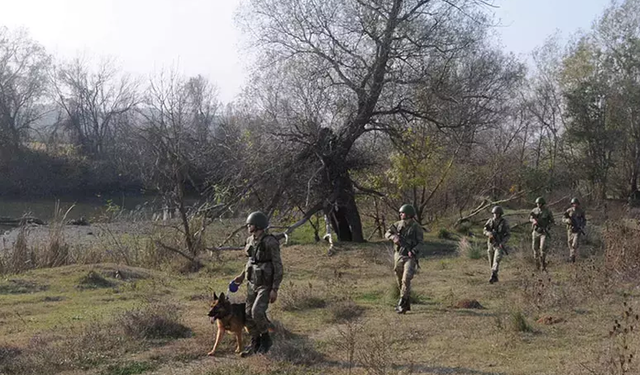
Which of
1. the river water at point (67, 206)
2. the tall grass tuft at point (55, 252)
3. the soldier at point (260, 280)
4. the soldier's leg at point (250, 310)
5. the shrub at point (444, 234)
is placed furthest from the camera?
the river water at point (67, 206)

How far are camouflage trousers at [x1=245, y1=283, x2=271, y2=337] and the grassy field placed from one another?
0.36m

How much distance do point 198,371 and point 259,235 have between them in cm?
184

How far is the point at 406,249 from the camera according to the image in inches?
404

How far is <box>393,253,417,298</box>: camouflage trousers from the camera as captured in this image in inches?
397

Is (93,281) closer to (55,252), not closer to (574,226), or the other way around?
(55,252)

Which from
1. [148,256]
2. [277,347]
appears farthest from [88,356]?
[148,256]

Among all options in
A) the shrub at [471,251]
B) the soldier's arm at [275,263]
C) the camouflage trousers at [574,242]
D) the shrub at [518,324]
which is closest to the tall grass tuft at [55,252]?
the soldier's arm at [275,263]

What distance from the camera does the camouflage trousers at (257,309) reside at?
7512mm

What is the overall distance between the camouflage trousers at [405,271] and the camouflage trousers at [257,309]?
3.22 m

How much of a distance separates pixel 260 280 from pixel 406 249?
11.2 feet

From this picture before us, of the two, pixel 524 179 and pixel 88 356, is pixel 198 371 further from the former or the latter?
pixel 524 179

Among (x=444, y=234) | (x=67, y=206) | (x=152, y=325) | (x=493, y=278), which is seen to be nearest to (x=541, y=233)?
(x=493, y=278)

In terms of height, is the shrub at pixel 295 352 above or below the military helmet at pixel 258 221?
below

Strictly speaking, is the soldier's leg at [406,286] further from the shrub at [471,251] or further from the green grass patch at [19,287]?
the green grass patch at [19,287]
